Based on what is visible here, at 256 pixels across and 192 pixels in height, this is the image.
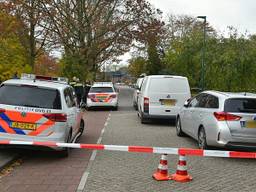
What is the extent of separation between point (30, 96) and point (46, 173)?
1.89 metres

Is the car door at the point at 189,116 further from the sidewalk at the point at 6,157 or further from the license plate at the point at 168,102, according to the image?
the sidewalk at the point at 6,157

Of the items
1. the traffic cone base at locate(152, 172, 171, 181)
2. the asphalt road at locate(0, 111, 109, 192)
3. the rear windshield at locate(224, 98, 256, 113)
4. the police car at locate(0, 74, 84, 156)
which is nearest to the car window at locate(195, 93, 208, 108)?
the rear windshield at locate(224, 98, 256, 113)

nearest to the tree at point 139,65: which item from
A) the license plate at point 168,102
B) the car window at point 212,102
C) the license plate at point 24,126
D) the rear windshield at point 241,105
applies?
the license plate at point 168,102

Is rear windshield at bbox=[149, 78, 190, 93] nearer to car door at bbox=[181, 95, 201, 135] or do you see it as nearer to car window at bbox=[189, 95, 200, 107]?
car door at bbox=[181, 95, 201, 135]

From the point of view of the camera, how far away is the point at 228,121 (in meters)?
9.13

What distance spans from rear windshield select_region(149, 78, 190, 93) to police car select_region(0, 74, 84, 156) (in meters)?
7.12

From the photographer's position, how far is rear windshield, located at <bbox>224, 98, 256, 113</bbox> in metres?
9.25

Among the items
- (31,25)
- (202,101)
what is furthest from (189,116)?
(31,25)

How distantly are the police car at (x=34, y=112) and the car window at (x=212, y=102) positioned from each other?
3323mm

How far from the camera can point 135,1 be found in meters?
35.5

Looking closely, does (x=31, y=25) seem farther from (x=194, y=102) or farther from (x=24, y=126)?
(x=24, y=126)

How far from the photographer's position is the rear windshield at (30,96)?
8.66m

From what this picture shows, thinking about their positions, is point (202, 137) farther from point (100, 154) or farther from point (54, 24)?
point (54, 24)

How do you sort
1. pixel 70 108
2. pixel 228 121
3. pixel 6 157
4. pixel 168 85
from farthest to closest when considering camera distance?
pixel 168 85 → pixel 70 108 → pixel 228 121 → pixel 6 157
